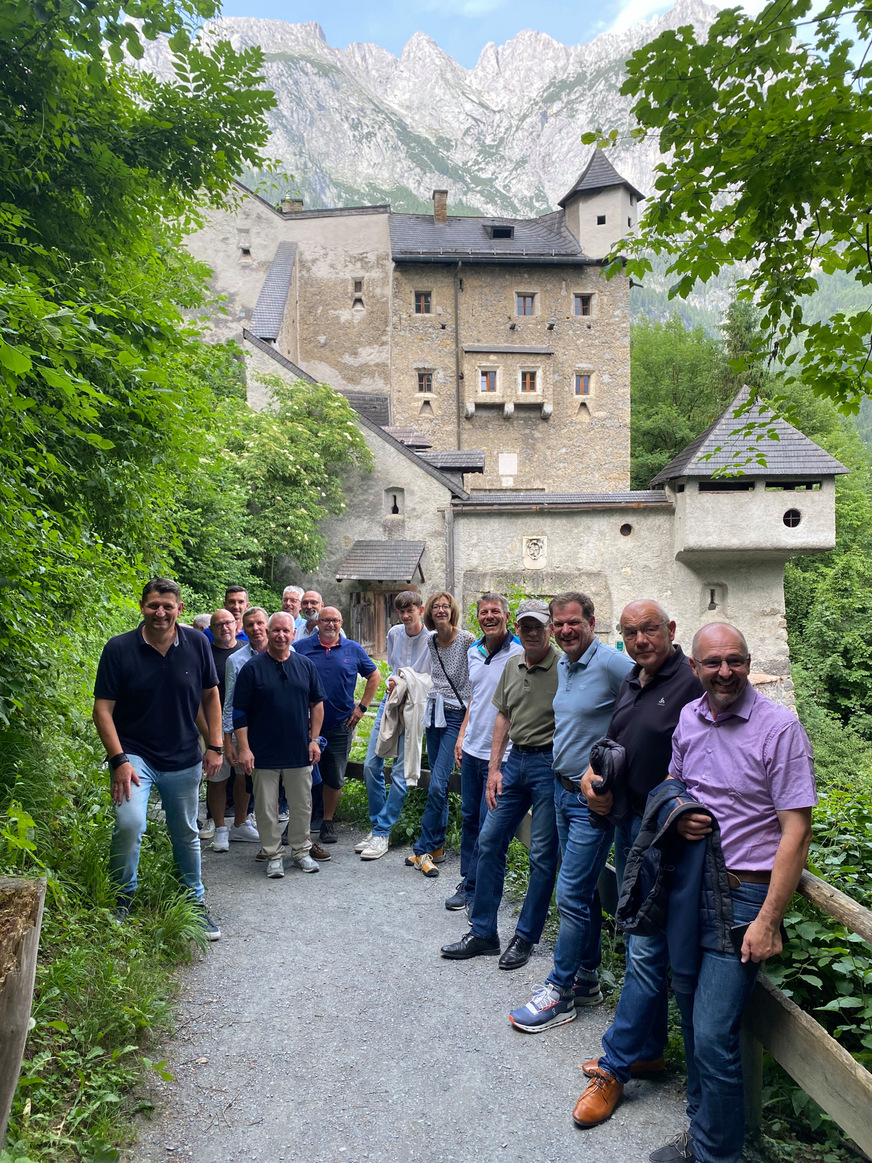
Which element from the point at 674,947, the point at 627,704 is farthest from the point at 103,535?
the point at 674,947

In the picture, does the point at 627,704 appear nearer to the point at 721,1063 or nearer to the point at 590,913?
the point at 590,913

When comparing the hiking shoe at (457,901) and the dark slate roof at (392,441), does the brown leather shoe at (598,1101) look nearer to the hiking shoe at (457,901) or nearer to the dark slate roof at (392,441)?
the hiking shoe at (457,901)

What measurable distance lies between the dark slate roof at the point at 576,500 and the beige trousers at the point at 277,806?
1647 centimetres

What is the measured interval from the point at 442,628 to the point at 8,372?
9.82ft

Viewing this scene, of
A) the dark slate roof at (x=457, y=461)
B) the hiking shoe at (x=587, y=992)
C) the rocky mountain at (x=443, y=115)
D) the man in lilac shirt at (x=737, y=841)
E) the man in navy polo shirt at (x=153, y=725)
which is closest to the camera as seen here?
the man in lilac shirt at (x=737, y=841)

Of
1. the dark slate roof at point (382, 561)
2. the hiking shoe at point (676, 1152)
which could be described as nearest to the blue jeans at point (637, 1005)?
the hiking shoe at point (676, 1152)

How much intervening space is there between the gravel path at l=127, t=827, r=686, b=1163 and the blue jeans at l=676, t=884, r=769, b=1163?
32 centimetres

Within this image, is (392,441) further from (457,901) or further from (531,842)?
(531,842)

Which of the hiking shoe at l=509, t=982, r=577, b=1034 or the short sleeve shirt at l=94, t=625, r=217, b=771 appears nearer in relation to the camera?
the hiking shoe at l=509, t=982, r=577, b=1034

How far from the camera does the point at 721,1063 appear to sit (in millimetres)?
2367

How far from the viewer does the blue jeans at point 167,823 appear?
387cm

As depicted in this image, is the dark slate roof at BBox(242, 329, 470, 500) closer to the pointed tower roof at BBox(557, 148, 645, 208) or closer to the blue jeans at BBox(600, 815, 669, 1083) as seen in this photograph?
the pointed tower roof at BBox(557, 148, 645, 208)

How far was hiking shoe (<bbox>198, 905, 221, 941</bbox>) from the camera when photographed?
13.6ft

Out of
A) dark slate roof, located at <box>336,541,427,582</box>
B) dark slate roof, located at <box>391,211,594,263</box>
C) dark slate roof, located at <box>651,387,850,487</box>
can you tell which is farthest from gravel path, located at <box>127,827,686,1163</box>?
dark slate roof, located at <box>391,211,594,263</box>
